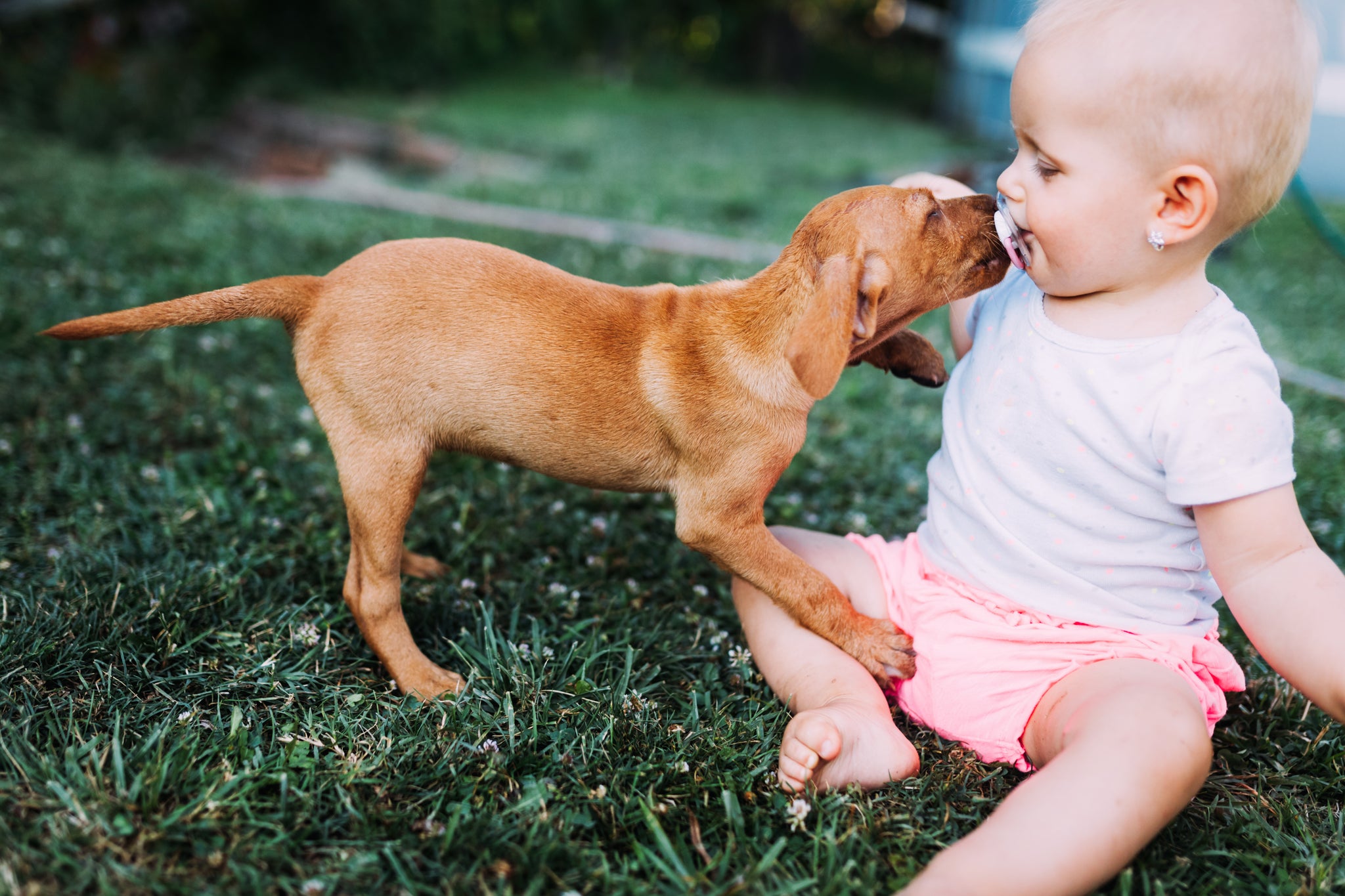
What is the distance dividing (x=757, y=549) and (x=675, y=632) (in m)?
0.53

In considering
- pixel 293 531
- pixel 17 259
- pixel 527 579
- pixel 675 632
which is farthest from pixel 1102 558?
pixel 17 259

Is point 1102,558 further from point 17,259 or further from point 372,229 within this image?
point 372,229

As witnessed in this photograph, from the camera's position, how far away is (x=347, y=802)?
2.08 meters

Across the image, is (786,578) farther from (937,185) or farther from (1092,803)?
(937,185)

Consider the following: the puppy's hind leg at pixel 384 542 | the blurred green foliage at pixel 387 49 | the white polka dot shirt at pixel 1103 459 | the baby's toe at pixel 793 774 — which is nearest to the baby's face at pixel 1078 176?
the white polka dot shirt at pixel 1103 459

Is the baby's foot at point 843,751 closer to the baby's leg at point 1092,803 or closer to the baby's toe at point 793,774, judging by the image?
the baby's toe at point 793,774

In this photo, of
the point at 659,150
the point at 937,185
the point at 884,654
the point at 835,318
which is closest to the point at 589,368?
the point at 835,318

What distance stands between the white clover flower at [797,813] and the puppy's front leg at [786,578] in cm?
52

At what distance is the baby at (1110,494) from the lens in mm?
2031

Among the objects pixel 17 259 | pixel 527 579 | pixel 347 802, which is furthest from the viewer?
pixel 17 259

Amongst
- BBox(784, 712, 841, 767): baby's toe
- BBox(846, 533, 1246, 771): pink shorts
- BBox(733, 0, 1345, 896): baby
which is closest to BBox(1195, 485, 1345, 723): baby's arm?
BBox(733, 0, 1345, 896): baby

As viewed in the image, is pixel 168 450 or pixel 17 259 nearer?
pixel 168 450

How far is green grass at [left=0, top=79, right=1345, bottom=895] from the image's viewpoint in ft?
6.57

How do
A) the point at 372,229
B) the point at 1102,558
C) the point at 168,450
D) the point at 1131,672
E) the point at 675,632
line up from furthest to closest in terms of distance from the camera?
the point at 372,229 → the point at 168,450 → the point at 675,632 → the point at 1102,558 → the point at 1131,672
